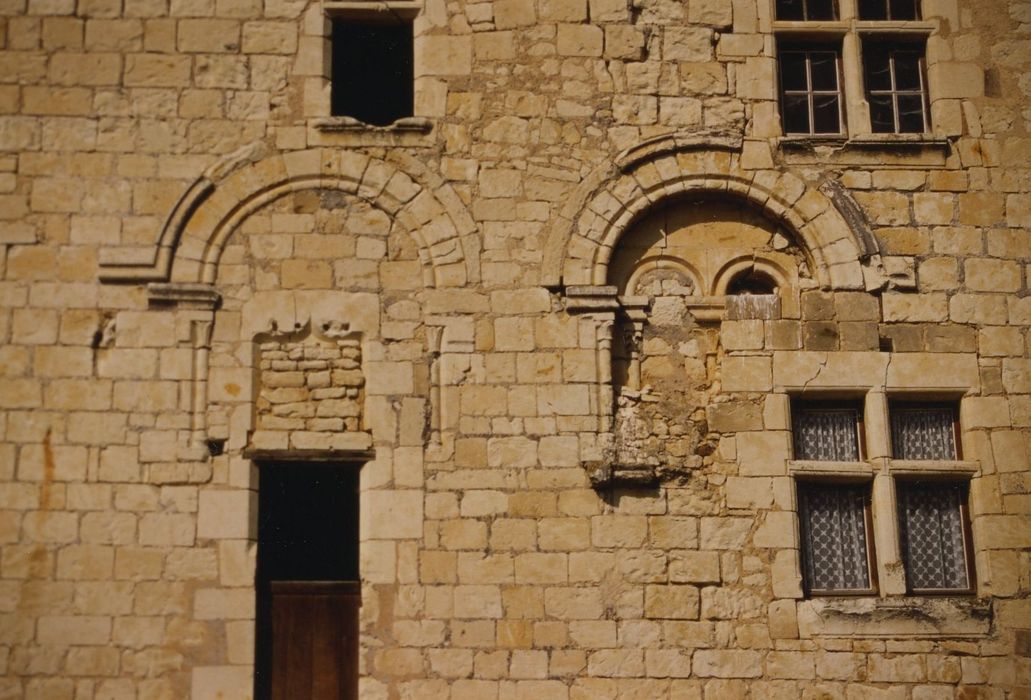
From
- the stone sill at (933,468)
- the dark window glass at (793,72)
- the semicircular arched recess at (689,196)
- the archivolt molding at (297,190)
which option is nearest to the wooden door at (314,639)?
the archivolt molding at (297,190)

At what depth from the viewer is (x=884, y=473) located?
358 inches

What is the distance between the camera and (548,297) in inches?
365

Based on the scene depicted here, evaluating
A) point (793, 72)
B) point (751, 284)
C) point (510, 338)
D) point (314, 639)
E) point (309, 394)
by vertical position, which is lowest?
point (314, 639)

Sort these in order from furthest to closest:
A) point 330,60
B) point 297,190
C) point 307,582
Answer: point 330,60 → point 297,190 → point 307,582

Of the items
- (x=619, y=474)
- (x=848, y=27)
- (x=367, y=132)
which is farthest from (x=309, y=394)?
(x=848, y=27)

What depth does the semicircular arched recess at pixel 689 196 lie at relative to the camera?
9344 mm

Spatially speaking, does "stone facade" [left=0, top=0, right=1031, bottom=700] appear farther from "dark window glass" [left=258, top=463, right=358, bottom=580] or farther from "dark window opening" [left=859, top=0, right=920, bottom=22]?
"dark window glass" [left=258, top=463, right=358, bottom=580]

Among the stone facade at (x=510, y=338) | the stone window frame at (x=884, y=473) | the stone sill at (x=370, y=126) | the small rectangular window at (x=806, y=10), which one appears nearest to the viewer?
the stone facade at (x=510, y=338)

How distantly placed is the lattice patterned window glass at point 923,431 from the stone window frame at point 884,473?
0.06 m

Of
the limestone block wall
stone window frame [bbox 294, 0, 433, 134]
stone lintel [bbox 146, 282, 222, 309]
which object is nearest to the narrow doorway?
the limestone block wall

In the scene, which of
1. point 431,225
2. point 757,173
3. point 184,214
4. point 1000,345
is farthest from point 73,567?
point 1000,345

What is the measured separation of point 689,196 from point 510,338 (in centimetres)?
168

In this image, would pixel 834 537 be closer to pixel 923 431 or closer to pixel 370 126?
pixel 923 431

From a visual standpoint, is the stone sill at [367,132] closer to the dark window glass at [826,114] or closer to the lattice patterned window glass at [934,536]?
the dark window glass at [826,114]
